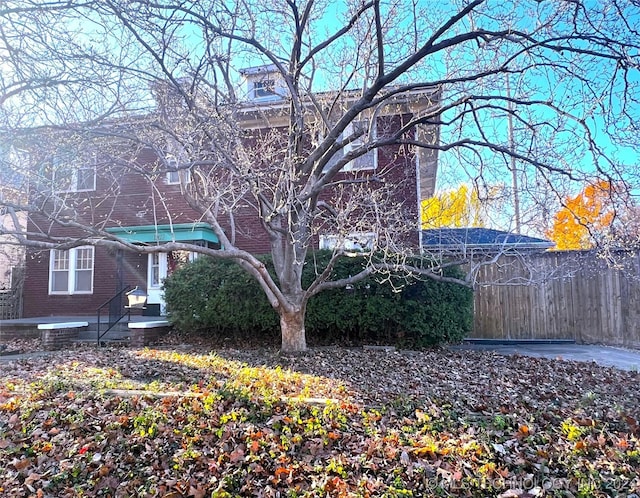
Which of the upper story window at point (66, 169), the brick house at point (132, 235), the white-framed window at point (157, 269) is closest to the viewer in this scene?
the upper story window at point (66, 169)

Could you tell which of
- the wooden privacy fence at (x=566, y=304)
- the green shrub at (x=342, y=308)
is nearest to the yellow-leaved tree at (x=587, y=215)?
the wooden privacy fence at (x=566, y=304)

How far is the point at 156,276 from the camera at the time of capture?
1431cm

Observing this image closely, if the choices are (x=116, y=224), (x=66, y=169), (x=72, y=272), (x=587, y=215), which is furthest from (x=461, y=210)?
(x=72, y=272)

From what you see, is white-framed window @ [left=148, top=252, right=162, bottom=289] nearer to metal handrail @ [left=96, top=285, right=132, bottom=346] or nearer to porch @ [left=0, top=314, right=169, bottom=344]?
metal handrail @ [left=96, top=285, right=132, bottom=346]

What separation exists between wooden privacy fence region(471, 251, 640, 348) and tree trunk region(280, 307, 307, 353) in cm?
492

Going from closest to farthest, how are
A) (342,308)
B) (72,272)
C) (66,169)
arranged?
(66,169) → (342,308) → (72,272)

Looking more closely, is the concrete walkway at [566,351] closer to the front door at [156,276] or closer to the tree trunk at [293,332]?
the tree trunk at [293,332]

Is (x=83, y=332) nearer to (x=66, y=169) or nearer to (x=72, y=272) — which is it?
(x=66, y=169)

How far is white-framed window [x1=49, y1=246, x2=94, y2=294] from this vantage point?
48.8ft

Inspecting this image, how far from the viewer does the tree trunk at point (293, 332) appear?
765 cm

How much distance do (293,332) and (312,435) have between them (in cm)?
392

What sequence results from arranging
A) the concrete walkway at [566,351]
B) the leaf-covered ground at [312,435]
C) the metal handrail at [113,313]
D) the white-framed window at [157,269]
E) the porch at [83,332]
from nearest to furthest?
the leaf-covered ground at [312,435], the concrete walkway at [566,351], the metal handrail at [113,313], the porch at [83,332], the white-framed window at [157,269]

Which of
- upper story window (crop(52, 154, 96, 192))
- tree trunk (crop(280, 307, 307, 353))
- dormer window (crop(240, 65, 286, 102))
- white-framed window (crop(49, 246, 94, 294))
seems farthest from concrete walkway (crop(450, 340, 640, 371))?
white-framed window (crop(49, 246, 94, 294))

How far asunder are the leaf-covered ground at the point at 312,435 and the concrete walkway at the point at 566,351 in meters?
2.86
